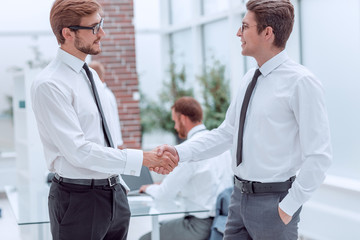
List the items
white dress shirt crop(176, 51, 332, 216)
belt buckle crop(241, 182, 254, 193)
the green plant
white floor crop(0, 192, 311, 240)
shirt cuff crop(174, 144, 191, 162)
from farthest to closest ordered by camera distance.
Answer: the green plant → white floor crop(0, 192, 311, 240) → shirt cuff crop(174, 144, 191, 162) → belt buckle crop(241, 182, 254, 193) → white dress shirt crop(176, 51, 332, 216)

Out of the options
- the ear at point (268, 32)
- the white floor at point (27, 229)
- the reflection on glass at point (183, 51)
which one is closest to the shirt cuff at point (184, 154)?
the ear at point (268, 32)

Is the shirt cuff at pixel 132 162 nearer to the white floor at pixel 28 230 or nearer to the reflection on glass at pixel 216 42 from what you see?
the white floor at pixel 28 230

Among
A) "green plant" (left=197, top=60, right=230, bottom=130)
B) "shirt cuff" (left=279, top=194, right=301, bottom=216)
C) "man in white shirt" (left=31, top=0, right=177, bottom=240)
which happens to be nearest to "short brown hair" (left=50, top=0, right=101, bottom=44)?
"man in white shirt" (left=31, top=0, right=177, bottom=240)

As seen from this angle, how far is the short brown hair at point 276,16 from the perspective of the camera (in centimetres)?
206

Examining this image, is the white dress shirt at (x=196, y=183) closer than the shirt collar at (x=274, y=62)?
No

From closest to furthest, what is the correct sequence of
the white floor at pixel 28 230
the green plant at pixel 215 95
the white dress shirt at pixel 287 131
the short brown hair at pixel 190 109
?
the white dress shirt at pixel 287 131, the short brown hair at pixel 190 109, the white floor at pixel 28 230, the green plant at pixel 215 95

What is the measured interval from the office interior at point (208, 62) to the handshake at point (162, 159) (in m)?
1.50

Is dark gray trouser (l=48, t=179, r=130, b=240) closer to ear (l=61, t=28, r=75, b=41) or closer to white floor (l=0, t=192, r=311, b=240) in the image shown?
ear (l=61, t=28, r=75, b=41)

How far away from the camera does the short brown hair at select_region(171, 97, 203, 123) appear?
135 inches

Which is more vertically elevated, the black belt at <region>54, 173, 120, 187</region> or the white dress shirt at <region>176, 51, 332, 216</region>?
the white dress shirt at <region>176, 51, 332, 216</region>

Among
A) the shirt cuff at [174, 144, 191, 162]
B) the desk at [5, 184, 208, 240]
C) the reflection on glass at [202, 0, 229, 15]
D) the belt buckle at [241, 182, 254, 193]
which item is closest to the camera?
the belt buckle at [241, 182, 254, 193]

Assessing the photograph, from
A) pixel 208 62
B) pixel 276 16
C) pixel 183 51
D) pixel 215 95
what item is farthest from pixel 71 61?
pixel 183 51

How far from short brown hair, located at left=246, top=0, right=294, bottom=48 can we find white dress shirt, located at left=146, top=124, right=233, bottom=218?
4.21 ft

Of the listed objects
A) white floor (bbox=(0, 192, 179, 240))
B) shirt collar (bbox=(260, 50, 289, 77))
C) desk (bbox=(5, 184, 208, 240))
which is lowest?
white floor (bbox=(0, 192, 179, 240))
